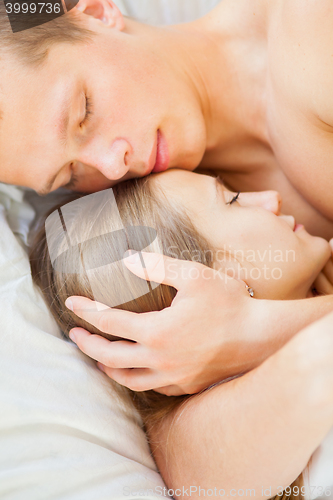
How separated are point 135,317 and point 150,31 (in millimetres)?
728

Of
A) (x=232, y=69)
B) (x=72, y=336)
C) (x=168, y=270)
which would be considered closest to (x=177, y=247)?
(x=168, y=270)

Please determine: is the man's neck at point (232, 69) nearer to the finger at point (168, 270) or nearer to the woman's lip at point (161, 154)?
the woman's lip at point (161, 154)

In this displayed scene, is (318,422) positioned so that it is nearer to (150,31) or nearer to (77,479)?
(77,479)

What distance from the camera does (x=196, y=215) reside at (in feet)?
2.90

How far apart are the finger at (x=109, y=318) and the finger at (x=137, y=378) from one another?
9 centimetres

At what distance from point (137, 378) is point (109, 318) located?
0.14 m

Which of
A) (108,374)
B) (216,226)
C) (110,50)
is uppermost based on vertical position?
(110,50)

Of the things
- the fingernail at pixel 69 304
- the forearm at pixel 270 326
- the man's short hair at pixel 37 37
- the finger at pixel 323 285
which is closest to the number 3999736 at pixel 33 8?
the man's short hair at pixel 37 37

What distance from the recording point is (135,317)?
2.60 ft

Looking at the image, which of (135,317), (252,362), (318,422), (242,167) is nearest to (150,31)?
(242,167)

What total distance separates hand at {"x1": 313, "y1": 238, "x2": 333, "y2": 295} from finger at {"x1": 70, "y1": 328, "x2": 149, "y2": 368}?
0.51 metres

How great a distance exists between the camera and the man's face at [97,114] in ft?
2.70

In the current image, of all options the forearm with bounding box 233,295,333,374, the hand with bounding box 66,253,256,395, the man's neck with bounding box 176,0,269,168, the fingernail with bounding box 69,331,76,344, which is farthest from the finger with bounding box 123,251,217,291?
the man's neck with bounding box 176,0,269,168

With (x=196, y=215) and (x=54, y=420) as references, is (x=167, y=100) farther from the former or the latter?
(x=54, y=420)
